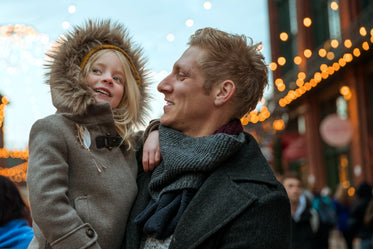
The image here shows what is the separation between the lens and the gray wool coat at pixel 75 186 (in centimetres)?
214

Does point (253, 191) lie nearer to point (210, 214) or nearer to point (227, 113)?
point (210, 214)

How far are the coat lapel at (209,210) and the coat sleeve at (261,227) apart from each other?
0.04 meters

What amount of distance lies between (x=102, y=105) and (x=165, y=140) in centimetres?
39

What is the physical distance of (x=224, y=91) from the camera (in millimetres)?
2465

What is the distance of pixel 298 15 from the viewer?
85.1 ft

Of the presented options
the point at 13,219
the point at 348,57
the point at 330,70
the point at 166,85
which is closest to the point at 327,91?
the point at 330,70

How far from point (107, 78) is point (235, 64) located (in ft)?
2.37

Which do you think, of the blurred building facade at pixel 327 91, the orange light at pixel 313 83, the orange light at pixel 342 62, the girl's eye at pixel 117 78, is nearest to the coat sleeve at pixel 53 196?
the girl's eye at pixel 117 78

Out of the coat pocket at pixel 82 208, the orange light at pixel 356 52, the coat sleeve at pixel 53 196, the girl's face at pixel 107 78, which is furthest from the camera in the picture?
the orange light at pixel 356 52

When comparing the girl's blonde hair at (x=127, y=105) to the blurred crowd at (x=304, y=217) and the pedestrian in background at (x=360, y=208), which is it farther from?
the pedestrian in background at (x=360, y=208)

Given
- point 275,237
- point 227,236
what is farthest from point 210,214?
point 275,237

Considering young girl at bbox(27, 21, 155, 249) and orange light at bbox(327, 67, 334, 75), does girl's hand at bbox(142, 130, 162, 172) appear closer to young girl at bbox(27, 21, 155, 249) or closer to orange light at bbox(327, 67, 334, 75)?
young girl at bbox(27, 21, 155, 249)

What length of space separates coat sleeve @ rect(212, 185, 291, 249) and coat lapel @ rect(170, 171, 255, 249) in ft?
0.13

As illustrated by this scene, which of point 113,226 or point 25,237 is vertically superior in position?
point 113,226
